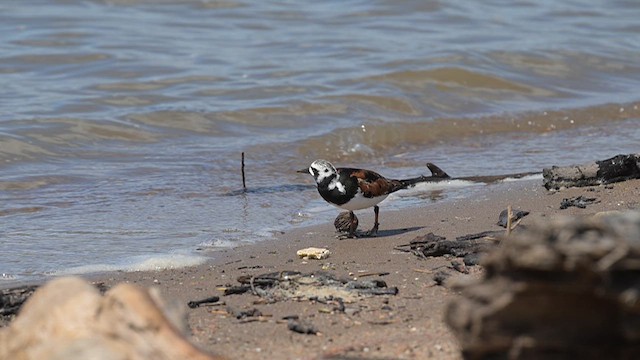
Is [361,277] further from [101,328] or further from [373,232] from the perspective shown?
[101,328]

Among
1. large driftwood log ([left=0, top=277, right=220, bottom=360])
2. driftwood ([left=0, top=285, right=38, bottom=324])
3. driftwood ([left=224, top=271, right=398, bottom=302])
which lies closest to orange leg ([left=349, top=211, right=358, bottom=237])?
driftwood ([left=224, top=271, right=398, bottom=302])

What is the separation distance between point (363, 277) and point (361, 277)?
1 centimetres

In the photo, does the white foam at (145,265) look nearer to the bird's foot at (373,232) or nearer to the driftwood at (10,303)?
the driftwood at (10,303)

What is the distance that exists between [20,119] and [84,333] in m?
8.26

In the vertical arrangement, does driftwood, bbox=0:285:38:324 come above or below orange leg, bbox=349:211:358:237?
above

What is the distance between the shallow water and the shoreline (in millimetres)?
388

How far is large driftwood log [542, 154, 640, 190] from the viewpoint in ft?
22.5

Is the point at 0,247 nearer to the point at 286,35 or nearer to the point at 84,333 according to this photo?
the point at 84,333

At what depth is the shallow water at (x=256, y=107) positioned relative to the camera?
24.5 feet

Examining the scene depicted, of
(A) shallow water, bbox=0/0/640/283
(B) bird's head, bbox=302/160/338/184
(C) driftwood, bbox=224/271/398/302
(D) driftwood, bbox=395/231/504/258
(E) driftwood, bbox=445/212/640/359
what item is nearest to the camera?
(E) driftwood, bbox=445/212/640/359

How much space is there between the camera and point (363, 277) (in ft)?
16.6

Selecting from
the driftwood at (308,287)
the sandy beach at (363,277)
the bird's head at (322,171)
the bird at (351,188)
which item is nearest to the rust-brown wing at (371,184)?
the bird at (351,188)

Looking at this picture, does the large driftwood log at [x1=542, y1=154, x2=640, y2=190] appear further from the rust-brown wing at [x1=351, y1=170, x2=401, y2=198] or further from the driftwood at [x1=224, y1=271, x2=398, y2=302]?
the driftwood at [x1=224, y1=271, x2=398, y2=302]

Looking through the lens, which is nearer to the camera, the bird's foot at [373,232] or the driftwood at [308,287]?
the driftwood at [308,287]
